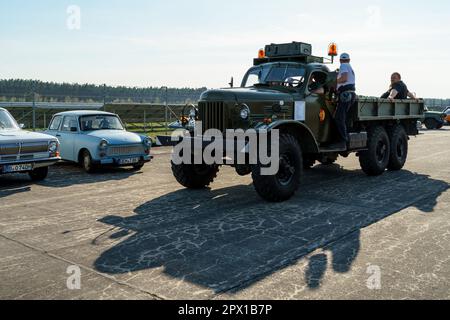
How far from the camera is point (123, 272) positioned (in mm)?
4293

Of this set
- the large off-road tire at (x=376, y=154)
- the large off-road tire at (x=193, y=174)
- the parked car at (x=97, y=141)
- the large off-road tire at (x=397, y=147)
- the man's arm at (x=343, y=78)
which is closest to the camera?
the large off-road tire at (x=193, y=174)

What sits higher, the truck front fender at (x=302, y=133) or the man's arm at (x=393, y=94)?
the man's arm at (x=393, y=94)

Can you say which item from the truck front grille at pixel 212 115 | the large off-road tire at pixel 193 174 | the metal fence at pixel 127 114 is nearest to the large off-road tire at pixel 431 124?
the metal fence at pixel 127 114

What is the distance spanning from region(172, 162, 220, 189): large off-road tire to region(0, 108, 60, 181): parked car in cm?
300

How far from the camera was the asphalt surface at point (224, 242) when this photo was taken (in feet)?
13.0

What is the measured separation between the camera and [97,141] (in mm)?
10555

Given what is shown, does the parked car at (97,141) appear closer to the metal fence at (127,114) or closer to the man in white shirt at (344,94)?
the man in white shirt at (344,94)

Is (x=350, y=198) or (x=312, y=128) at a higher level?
(x=312, y=128)

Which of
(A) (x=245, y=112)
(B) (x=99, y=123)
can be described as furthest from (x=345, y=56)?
(B) (x=99, y=123)

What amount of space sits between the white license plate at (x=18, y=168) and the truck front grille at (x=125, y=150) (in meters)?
1.90
